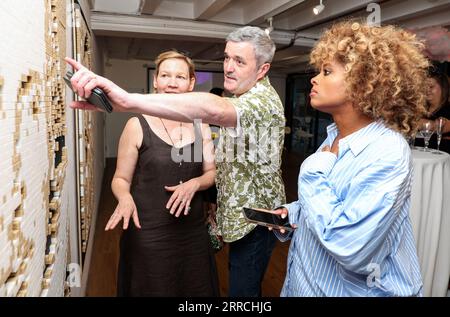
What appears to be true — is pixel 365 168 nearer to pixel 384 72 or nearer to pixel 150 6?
pixel 384 72

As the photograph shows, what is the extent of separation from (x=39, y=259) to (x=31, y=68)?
16.8 inches

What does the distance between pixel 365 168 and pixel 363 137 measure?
106 millimetres

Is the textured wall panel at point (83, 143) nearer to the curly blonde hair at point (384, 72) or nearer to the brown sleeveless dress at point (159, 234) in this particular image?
the brown sleeveless dress at point (159, 234)

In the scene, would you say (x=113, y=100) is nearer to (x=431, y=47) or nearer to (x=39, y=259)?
(x=39, y=259)

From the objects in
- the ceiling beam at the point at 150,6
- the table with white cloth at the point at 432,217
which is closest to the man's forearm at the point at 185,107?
the table with white cloth at the point at 432,217

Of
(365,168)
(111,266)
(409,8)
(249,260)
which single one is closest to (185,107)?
(365,168)

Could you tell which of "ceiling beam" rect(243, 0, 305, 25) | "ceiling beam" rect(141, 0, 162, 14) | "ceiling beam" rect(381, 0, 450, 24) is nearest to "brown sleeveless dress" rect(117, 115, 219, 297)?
"ceiling beam" rect(243, 0, 305, 25)

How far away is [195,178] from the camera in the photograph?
1.41m

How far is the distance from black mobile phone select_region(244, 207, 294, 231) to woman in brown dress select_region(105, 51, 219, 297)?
9.9 inches

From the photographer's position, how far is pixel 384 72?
0.87 metres

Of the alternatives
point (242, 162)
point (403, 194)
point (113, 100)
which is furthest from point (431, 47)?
point (113, 100)

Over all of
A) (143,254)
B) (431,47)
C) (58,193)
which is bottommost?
(143,254)

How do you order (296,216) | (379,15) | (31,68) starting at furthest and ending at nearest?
(379,15)
(296,216)
(31,68)

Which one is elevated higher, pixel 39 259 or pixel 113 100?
pixel 113 100
